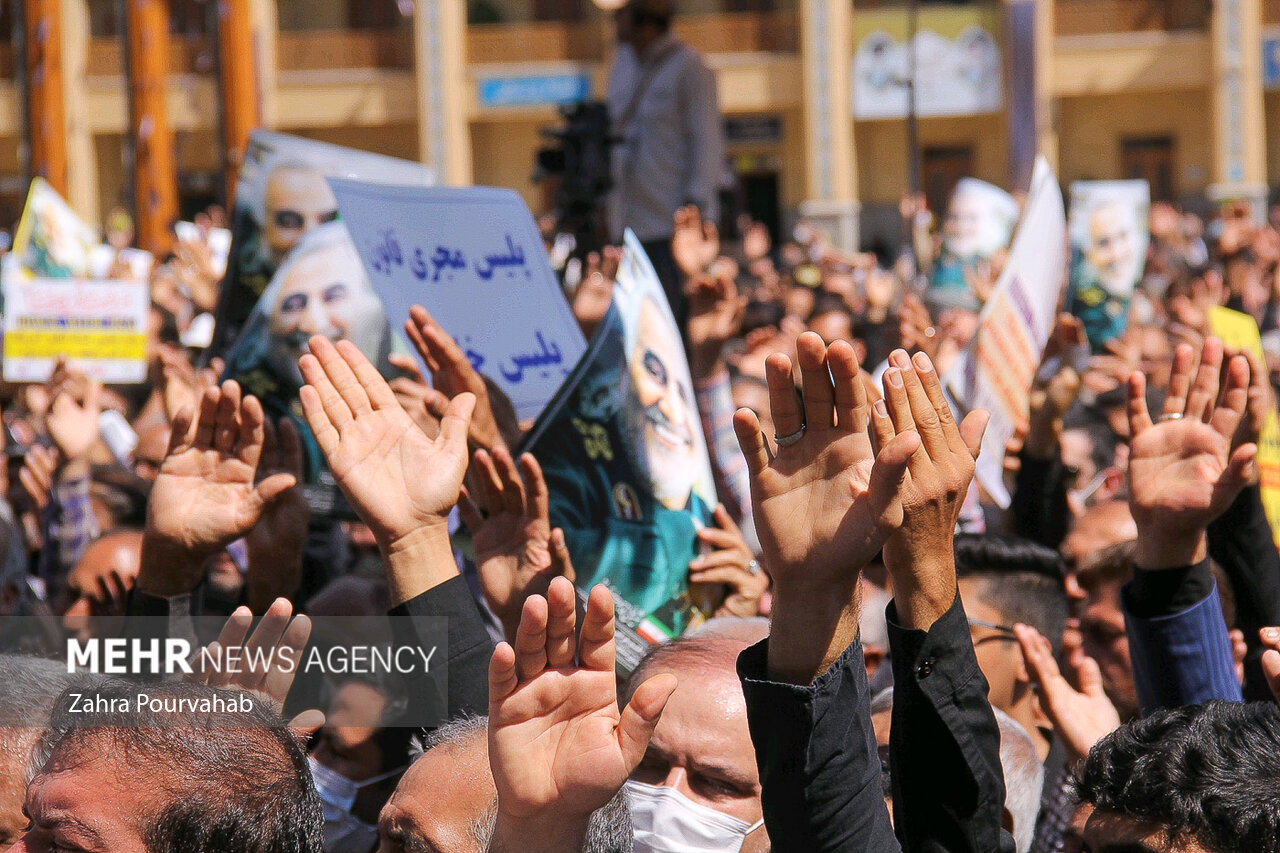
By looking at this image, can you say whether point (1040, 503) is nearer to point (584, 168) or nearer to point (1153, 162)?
point (584, 168)

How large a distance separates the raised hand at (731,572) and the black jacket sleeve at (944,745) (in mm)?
1157

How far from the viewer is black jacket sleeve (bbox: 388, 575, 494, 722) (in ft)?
7.01

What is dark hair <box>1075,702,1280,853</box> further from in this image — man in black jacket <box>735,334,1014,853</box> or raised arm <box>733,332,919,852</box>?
raised arm <box>733,332,919,852</box>

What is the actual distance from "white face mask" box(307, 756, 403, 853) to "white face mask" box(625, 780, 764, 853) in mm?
665

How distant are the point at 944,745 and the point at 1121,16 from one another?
27650mm

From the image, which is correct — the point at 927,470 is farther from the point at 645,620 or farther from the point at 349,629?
the point at 349,629

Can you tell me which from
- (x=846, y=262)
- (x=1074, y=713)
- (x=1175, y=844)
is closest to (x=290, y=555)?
(x=1074, y=713)

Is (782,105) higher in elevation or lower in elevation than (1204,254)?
higher

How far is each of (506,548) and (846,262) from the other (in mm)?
7502

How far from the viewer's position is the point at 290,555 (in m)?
2.74

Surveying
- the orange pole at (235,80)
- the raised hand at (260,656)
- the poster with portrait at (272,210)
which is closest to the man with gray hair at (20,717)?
the raised hand at (260,656)

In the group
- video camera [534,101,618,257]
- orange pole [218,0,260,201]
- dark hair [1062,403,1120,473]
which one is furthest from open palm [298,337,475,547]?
orange pole [218,0,260,201]

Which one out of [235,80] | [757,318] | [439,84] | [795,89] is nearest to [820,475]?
[757,318]

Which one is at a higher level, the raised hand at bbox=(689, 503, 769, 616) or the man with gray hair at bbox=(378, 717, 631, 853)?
the raised hand at bbox=(689, 503, 769, 616)
